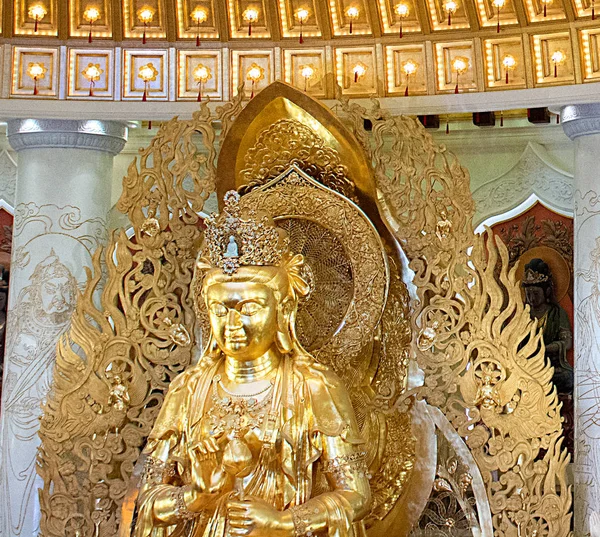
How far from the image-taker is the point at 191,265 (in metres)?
5.79

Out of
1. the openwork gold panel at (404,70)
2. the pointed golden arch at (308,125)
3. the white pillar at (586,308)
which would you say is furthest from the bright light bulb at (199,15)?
the white pillar at (586,308)

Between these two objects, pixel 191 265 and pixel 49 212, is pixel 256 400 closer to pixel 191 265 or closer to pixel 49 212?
pixel 191 265

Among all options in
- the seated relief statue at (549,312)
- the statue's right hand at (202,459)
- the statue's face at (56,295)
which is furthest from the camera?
the seated relief statue at (549,312)

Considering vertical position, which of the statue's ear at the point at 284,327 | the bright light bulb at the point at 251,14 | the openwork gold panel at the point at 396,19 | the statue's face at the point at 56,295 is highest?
the bright light bulb at the point at 251,14

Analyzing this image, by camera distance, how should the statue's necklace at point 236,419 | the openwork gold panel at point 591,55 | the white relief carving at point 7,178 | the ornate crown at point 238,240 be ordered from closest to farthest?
the statue's necklace at point 236,419 → the ornate crown at point 238,240 → the openwork gold panel at point 591,55 → the white relief carving at point 7,178

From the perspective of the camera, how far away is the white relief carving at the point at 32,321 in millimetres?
6102

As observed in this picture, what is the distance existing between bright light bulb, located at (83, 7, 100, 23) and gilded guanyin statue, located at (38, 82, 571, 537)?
877 mm

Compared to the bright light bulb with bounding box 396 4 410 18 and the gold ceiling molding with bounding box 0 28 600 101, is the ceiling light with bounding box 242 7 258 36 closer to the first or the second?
the gold ceiling molding with bounding box 0 28 600 101

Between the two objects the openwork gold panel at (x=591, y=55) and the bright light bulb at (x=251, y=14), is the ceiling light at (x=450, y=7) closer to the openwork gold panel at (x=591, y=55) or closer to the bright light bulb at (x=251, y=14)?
the openwork gold panel at (x=591, y=55)

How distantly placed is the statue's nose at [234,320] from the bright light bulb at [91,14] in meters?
2.14

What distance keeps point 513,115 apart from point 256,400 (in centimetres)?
272

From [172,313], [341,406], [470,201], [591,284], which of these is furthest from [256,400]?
[591,284]

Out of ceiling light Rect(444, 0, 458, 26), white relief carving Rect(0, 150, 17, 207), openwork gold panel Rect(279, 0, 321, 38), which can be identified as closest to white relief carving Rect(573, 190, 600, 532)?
ceiling light Rect(444, 0, 458, 26)

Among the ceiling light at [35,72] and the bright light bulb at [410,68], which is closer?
the bright light bulb at [410,68]
